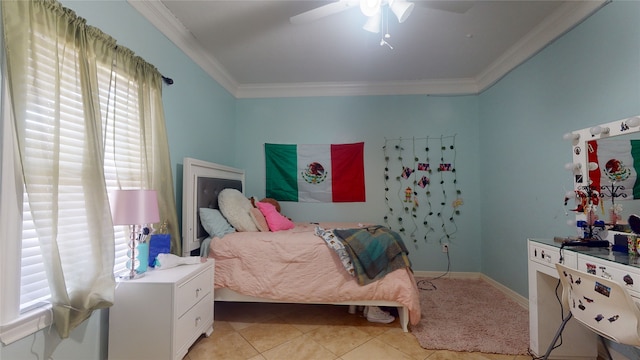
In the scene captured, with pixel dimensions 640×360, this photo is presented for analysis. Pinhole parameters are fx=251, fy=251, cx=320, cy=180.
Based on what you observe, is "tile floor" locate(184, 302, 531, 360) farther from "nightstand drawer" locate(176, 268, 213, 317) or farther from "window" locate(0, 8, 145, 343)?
"window" locate(0, 8, 145, 343)

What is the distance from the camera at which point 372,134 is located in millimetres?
3441

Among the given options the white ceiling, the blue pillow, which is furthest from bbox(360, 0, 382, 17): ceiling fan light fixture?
the blue pillow

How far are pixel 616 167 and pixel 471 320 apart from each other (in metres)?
1.53

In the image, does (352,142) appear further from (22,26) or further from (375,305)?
(22,26)

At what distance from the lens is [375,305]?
2.07 metres

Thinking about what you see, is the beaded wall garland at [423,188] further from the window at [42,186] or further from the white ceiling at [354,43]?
the window at [42,186]

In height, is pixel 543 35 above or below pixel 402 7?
above

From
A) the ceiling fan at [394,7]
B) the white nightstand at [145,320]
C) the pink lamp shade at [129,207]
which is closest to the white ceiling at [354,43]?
the ceiling fan at [394,7]

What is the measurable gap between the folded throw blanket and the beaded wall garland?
4.22 ft

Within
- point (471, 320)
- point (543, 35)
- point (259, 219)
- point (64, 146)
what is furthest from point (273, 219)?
point (543, 35)

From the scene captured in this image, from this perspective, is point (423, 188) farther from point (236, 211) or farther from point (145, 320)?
point (145, 320)

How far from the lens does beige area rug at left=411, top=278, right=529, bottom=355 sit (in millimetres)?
1831

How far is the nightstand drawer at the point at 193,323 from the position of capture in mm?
1564

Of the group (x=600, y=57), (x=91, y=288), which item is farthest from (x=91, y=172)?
(x=600, y=57)
